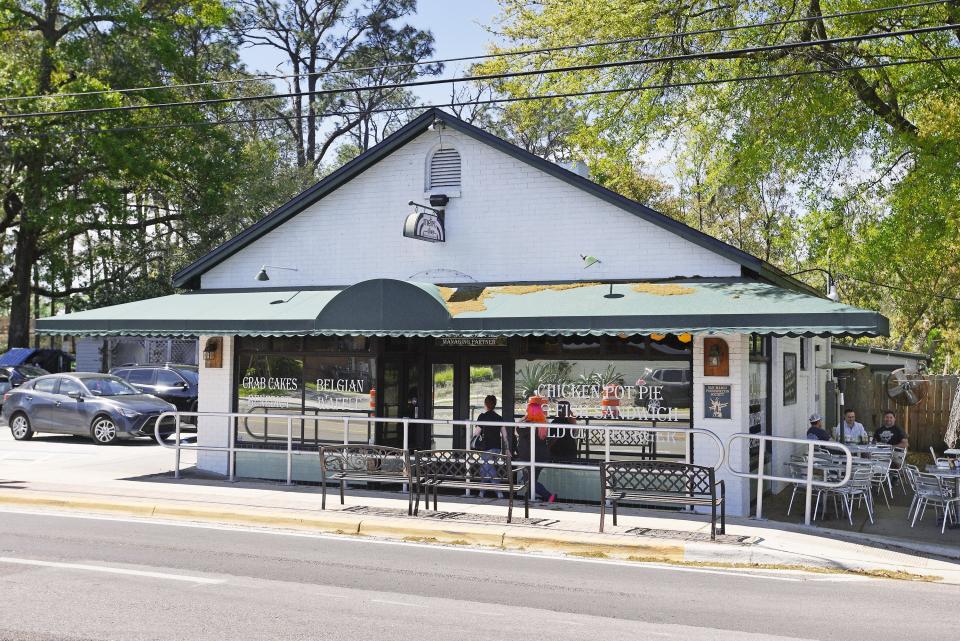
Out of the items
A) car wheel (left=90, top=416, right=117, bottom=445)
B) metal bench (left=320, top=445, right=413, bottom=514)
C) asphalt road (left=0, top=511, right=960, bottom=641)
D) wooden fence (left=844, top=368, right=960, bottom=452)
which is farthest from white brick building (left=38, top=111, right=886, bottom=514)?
wooden fence (left=844, top=368, right=960, bottom=452)

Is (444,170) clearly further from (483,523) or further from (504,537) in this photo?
(504,537)

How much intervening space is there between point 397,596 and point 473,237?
8.36 meters

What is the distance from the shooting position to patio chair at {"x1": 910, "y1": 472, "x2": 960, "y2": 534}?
464 inches

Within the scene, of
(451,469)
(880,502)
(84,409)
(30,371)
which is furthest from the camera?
(30,371)

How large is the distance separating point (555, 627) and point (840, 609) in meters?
2.51

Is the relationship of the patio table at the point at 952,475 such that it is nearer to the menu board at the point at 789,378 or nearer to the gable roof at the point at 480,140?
the gable roof at the point at 480,140

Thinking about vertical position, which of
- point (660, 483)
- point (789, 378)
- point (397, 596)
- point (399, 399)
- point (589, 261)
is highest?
point (589, 261)

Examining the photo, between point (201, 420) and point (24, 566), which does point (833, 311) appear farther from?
point (201, 420)

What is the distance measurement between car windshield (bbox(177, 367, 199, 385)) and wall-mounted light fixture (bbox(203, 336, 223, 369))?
8939 millimetres

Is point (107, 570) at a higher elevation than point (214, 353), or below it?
below

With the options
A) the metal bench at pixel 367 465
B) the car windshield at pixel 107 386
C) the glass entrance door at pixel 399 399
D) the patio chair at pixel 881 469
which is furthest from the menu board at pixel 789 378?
the car windshield at pixel 107 386

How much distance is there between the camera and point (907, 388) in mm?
22781

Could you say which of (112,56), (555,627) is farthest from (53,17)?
(555,627)

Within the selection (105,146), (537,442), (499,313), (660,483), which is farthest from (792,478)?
(105,146)
